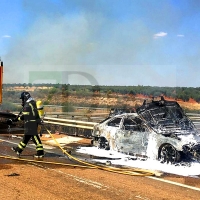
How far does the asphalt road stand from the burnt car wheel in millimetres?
930

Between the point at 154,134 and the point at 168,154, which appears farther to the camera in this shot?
the point at 154,134

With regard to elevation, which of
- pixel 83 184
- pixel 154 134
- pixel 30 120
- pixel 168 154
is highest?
pixel 30 120

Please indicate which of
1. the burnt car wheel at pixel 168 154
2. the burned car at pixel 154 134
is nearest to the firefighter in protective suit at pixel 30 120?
the burned car at pixel 154 134

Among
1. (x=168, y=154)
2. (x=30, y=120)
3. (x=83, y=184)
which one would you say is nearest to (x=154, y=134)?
(x=168, y=154)

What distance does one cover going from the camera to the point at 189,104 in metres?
47.1

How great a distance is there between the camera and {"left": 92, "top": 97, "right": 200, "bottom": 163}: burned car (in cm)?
840

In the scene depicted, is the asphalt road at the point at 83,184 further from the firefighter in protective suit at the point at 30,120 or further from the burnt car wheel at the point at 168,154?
the firefighter in protective suit at the point at 30,120

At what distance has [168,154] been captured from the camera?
8.59m

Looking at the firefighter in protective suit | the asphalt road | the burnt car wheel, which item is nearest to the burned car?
the burnt car wheel

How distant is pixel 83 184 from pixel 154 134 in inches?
120

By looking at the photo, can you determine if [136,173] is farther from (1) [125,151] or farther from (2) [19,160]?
(2) [19,160]

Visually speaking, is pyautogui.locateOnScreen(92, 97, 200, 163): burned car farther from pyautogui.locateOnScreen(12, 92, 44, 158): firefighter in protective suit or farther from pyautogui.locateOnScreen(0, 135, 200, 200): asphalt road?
pyautogui.locateOnScreen(12, 92, 44, 158): firefighter in protective suit

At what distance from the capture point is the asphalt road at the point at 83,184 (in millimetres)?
5898

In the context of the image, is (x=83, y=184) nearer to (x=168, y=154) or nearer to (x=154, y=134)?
(x=168, y=154)
